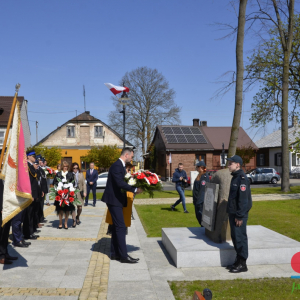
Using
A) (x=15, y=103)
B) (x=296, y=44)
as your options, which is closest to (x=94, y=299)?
(x=15, y=103)

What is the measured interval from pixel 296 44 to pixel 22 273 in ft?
79.0

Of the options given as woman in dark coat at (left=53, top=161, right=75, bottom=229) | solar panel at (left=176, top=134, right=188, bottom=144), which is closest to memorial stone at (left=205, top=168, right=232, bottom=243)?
woman in dark coat at (left=53, top=161, right=75, bottom=229)

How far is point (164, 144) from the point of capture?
45.0m

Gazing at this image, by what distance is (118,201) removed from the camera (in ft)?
22.7

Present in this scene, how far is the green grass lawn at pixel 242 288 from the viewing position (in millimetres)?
4910

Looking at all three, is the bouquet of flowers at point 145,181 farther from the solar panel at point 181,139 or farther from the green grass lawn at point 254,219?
the solar panel at point 181,139

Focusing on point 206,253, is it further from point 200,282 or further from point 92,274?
point 92,274

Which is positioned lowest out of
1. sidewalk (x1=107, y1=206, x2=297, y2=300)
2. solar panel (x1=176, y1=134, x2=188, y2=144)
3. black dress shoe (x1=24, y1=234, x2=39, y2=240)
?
black dress shoe (x1=24, y1=234, x2=39, y2=240)

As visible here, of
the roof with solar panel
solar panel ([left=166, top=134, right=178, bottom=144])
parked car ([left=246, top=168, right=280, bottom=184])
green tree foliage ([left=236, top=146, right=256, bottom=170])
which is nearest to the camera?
parked car ([left=246, top=168, right=280, bottom=184])

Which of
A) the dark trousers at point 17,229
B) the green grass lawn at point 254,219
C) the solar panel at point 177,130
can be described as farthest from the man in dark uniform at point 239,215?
the solar panel at point 177,130

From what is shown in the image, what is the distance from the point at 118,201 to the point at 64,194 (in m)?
3.87

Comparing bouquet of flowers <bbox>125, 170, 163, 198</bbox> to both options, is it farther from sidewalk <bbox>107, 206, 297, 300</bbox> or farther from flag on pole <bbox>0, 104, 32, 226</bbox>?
flag on pole <bbox>0, 104, 32, 226</bbox>

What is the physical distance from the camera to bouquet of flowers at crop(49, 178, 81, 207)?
1031 centimetres

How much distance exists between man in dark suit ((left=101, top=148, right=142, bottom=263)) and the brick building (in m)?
35.2
